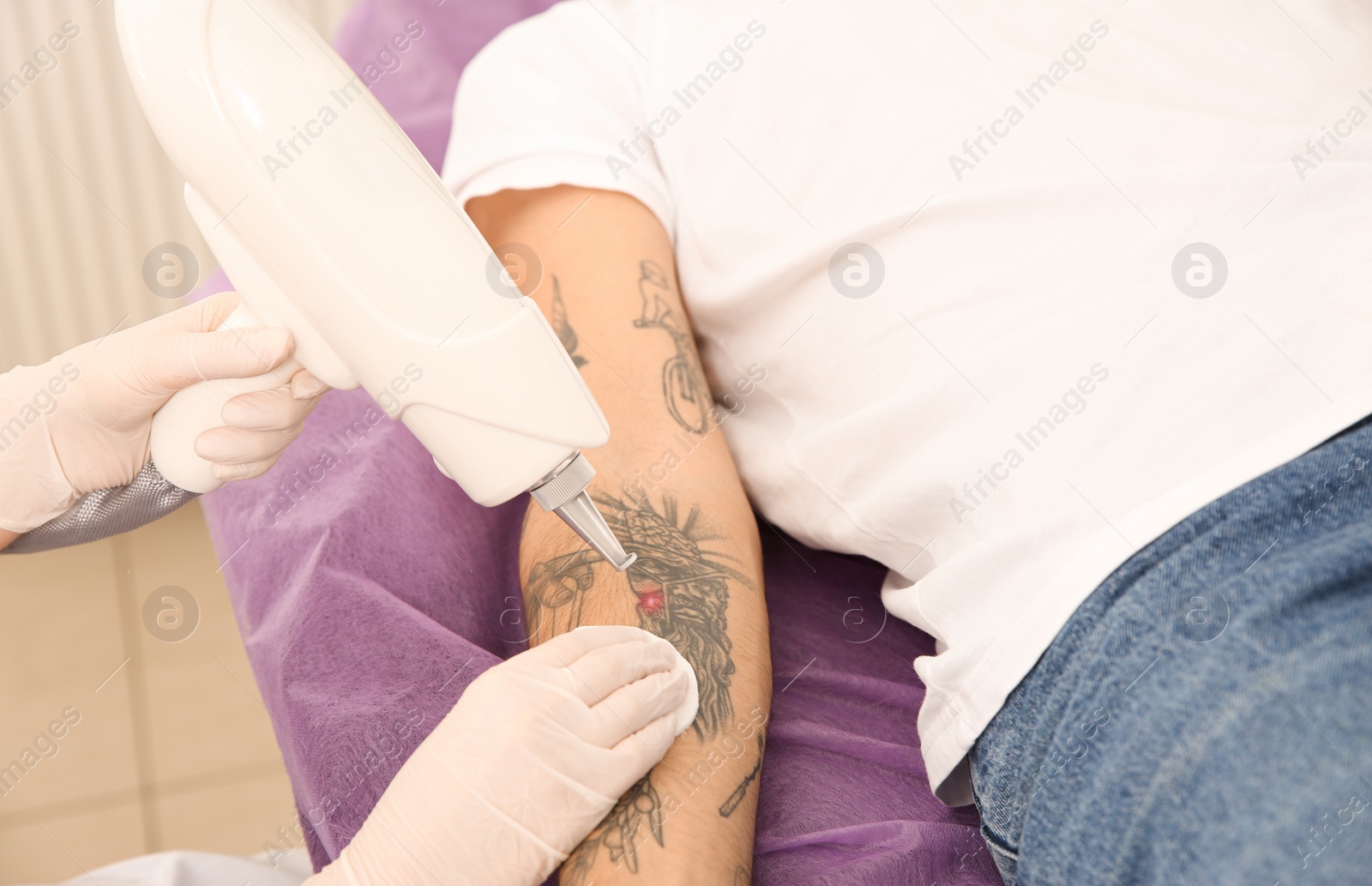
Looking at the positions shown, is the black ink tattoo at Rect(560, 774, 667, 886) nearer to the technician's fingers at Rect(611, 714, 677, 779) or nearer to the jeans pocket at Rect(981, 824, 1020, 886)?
the technician's fingers at Rect(611, 714, 677, 779)

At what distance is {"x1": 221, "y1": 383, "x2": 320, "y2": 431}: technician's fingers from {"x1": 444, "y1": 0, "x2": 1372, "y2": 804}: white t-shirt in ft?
1.42

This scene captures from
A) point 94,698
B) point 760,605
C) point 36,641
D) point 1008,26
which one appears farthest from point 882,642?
point 36,641

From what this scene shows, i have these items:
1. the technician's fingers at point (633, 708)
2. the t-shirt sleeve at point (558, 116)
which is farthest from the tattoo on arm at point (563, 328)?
the technician's fingers at point (633, 708)

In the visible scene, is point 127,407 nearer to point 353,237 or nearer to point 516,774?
point 353,237

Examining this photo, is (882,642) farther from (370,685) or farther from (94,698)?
(94,698)

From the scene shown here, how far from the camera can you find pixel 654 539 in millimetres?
844

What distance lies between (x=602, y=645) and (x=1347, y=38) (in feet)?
2.62

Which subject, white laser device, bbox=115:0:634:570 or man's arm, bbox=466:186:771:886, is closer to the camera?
white laser device, bbox=115:0:634:570

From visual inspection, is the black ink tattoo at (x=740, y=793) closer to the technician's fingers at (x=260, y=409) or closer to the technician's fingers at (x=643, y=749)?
the technician's fingers at (x=643, y=749)

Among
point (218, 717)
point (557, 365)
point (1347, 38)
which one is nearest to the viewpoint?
point (557, 365)

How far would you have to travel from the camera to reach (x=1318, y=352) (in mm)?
636

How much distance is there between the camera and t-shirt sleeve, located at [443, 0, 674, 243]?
1003 mm

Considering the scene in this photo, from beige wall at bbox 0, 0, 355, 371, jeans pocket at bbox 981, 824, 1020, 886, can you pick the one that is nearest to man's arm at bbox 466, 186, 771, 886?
jeans pocket at bbox 981, 824, 1020, 886

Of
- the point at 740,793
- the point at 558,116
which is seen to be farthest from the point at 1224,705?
the point at 558,116
